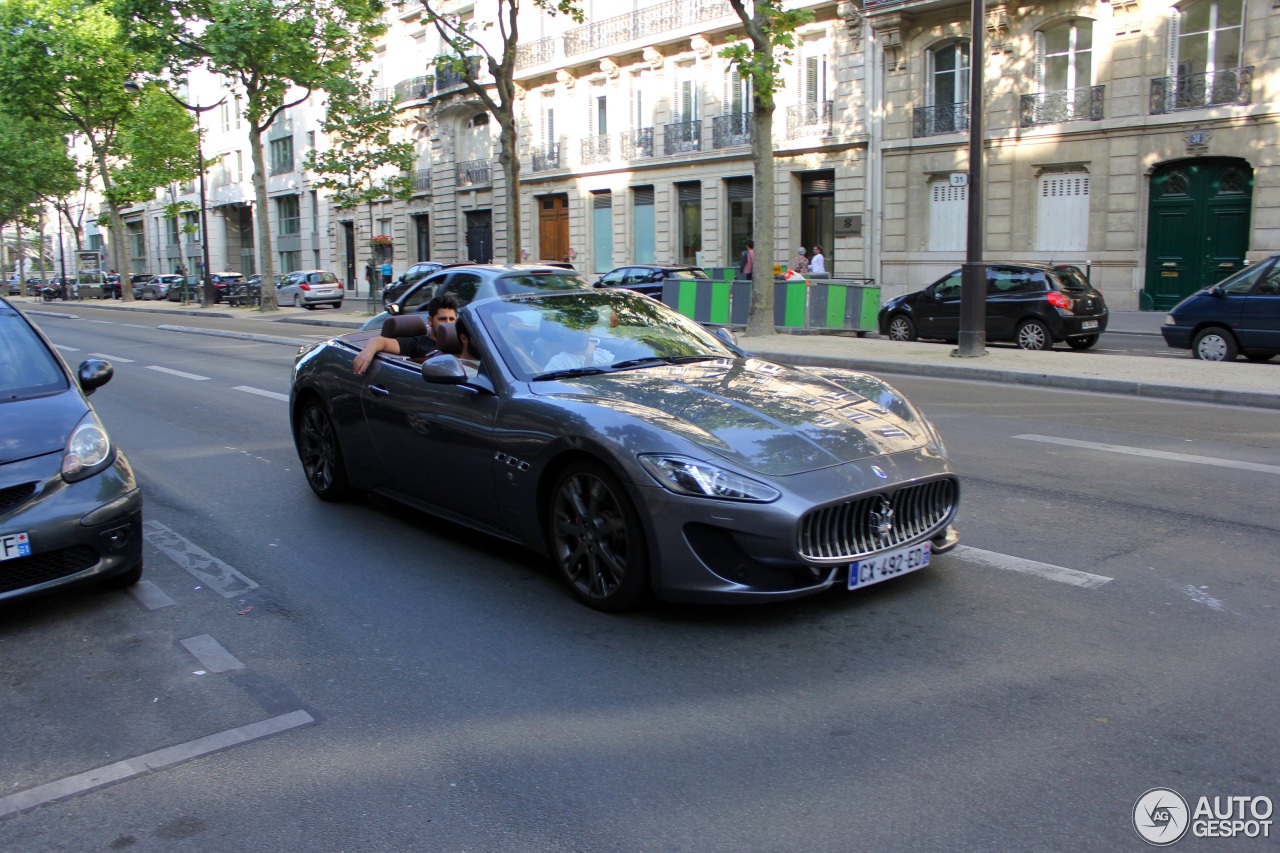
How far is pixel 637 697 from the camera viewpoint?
13.3 feet

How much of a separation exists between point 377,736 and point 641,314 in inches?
131

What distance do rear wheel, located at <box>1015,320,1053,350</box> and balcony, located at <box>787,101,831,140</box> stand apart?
1506 cm

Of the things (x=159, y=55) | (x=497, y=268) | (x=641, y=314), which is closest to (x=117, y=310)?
(x=159, y=55)

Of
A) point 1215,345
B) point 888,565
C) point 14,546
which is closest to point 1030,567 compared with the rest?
point 888,565

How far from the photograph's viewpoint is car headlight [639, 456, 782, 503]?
4402 millimetres

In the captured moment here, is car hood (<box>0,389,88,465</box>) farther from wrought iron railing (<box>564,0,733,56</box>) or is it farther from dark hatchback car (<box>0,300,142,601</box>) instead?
wrought iron railing (<box>564,0,733,56</box>)

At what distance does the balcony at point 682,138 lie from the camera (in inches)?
1411

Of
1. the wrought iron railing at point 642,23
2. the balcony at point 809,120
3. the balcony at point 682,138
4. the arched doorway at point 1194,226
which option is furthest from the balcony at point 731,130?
the arched doorway at point 1194,226

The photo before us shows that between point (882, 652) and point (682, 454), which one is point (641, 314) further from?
point (882, 652)

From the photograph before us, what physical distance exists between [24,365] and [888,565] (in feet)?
15.0

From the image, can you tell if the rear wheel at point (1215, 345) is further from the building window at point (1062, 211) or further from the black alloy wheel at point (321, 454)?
the black alloy wheel at point (321, 454)

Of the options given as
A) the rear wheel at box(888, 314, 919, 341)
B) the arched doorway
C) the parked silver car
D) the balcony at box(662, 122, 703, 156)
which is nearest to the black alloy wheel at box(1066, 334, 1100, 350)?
the rear wheel at box(888, 314, 919, 341)

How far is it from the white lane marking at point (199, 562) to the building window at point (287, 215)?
57.4 metres

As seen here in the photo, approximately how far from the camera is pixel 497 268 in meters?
11.6
